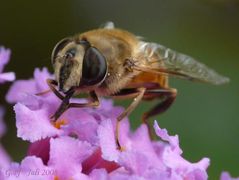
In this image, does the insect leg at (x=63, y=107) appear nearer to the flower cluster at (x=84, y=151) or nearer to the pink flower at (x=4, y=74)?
the flower cluster at (x=84, y=151)

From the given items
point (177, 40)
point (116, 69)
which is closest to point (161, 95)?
point (116, 69)

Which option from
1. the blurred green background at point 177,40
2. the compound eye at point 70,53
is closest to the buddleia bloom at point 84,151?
the compound eye at point 70,53

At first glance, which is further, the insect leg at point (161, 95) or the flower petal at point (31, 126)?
the insect leg at point (161, 95)

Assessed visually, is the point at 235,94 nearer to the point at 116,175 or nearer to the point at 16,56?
the point at 16,56

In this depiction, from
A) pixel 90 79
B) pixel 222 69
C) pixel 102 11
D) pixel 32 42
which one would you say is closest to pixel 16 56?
pixel 32 42

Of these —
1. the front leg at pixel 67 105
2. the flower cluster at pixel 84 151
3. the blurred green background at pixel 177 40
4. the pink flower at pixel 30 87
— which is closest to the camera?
the flower cluster at pixel 84 151

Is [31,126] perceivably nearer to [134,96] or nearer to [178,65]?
[134,96]

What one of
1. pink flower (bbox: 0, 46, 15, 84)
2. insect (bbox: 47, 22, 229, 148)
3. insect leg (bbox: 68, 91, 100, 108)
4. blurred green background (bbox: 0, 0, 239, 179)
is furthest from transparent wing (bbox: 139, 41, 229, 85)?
blurred green background (bbox: 0, 0, 239, 179)
